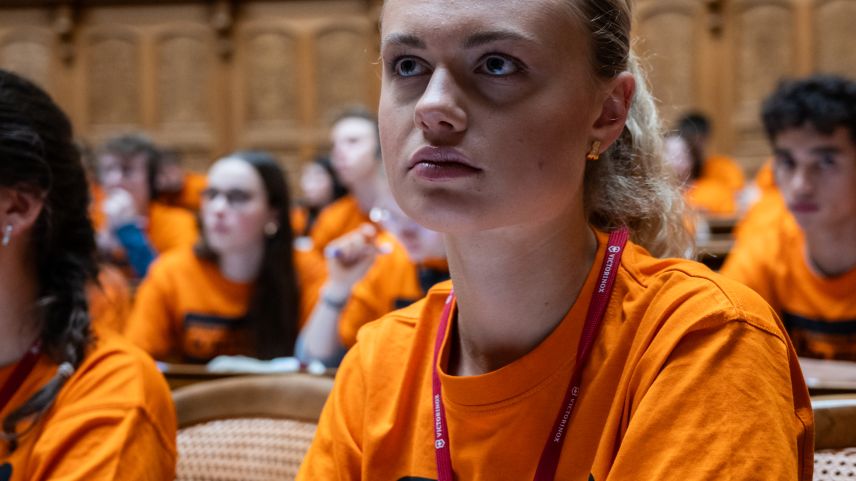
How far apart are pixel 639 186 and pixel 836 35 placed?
19.6 ft

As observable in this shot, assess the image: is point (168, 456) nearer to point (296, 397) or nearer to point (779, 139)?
point (296, 397)

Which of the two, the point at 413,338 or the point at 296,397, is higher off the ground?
the point at 413,338

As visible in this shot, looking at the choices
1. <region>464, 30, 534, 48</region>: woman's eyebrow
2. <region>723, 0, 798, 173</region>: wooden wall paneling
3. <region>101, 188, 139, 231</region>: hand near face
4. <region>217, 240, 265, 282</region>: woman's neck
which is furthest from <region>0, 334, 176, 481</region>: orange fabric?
<region>723, 0, 798, 173</region>: wooden wall paneling

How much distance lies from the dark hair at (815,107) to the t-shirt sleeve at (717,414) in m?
1.77

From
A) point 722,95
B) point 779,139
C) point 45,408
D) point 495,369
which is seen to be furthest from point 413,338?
point 722,95

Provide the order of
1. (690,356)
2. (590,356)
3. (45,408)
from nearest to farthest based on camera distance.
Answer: (690,356) < (590,356) < (45,408)

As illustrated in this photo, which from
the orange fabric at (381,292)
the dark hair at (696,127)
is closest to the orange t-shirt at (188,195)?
the orange fabric at (381,292)

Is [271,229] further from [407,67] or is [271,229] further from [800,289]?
[407,67]

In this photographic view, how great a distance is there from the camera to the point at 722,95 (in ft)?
21.5

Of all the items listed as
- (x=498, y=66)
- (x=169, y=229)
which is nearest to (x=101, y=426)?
(x=498, y=66)

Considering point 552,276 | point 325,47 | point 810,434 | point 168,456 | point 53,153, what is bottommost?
point 168,456

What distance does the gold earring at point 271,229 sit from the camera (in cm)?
314

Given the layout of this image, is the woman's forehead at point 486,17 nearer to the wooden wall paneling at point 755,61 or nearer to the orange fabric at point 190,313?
the orange fabric at point 190,313

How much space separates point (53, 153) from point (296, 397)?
50cm
